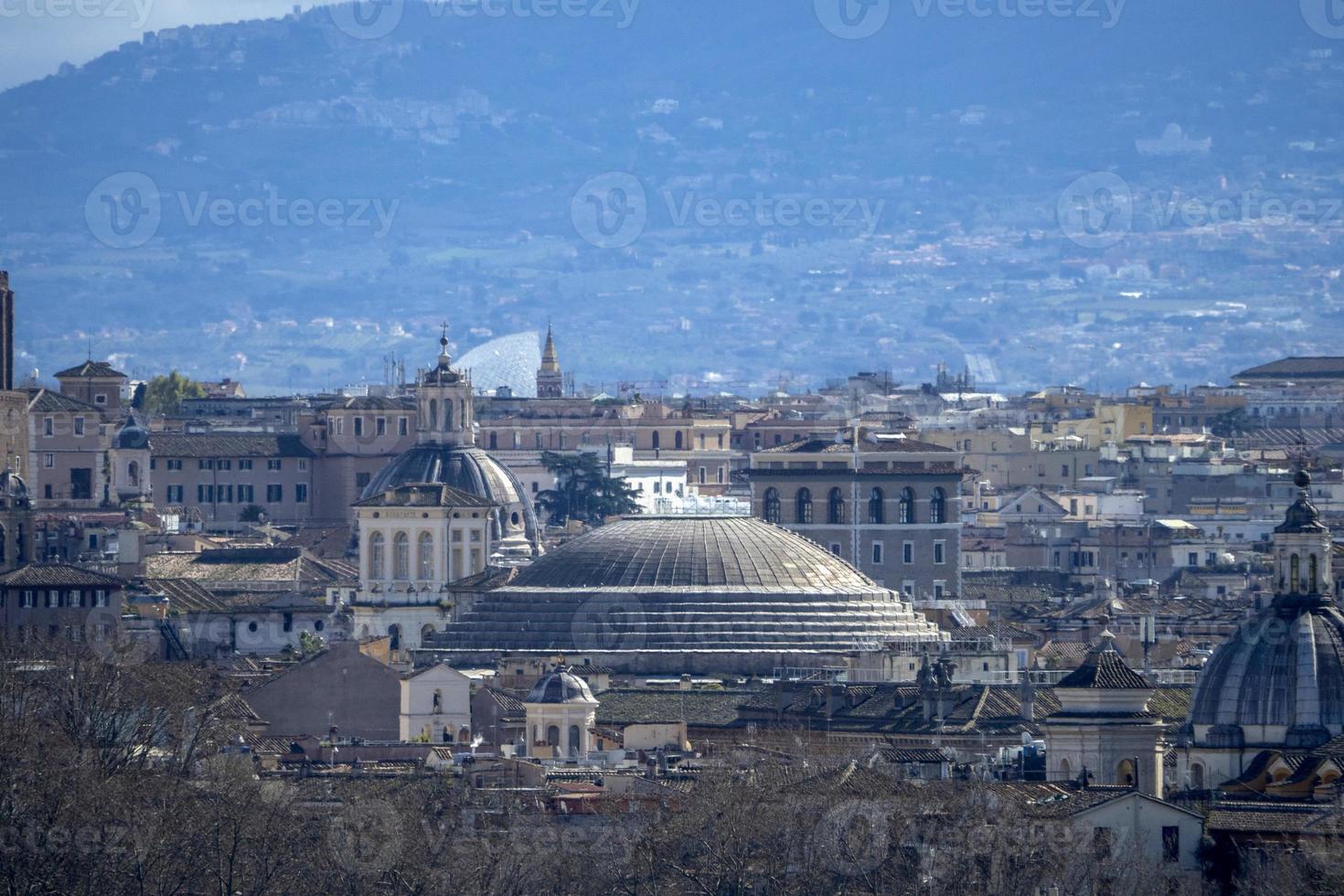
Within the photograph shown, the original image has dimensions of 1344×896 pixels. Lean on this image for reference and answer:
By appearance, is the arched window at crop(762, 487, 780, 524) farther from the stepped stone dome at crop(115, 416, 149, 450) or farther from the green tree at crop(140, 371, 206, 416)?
the green tree at crop(140, 371, 206, 416)

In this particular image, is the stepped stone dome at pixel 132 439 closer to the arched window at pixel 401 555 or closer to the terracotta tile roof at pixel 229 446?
the terracotta tile roof at pixel 229 446

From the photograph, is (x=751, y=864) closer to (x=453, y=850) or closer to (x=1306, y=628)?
(x=453, y=850)

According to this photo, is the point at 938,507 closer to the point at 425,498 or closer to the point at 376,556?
the point at 425,498

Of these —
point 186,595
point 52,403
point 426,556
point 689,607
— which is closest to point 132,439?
point 52,403

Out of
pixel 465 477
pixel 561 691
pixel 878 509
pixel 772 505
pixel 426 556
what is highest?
pixel 465 477

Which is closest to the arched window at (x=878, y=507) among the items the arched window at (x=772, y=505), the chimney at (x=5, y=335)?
the arched window at (x=772, y=505)

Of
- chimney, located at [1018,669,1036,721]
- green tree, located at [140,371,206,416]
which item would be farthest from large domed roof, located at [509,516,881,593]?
green tree, located at [140,371,206,416]
